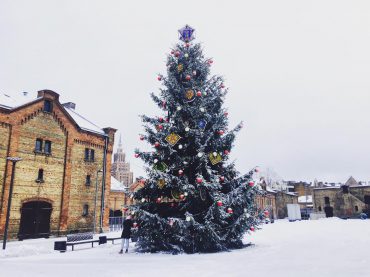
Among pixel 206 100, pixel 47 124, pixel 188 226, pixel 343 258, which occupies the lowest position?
pixel 343 258

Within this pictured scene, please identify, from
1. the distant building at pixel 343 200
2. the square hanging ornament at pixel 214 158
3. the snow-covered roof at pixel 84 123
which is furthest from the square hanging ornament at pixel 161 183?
the distant building at pixel 343 200

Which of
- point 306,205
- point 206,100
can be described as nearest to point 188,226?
point 206,100

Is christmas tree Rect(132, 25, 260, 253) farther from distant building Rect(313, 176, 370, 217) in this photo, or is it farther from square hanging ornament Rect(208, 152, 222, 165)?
distant building Rect(313, 176, 370, 217)

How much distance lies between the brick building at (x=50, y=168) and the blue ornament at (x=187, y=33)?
534 inches

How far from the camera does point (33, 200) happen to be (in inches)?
843

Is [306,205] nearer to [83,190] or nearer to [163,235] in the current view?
[83,190]

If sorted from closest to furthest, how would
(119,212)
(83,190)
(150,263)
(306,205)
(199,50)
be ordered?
(150,263)
(199,50)
(83,190)
(119,212)
(306,205)

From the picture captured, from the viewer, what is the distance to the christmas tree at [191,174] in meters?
12.1

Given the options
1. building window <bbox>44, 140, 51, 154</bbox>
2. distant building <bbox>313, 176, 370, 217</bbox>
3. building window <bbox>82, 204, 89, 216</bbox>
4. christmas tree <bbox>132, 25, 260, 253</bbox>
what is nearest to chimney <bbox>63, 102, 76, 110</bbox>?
building window <bbox>44, 140, 51, 154</bbox>

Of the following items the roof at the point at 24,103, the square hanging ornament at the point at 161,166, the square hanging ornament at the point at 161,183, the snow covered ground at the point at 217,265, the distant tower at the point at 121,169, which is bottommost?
the snow covered ground at the point at 217,265

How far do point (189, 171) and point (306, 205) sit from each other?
3243 inches

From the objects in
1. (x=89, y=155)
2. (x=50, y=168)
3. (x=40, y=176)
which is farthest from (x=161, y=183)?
(x=89, y=155)

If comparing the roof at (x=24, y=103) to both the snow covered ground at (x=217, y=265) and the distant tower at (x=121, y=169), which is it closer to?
the snow covered ground at (x=217, y=265)

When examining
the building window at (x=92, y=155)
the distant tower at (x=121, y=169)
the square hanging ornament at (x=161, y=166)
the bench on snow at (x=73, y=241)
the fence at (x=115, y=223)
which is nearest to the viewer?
the square hanging ornament at (x=161, y=166)
